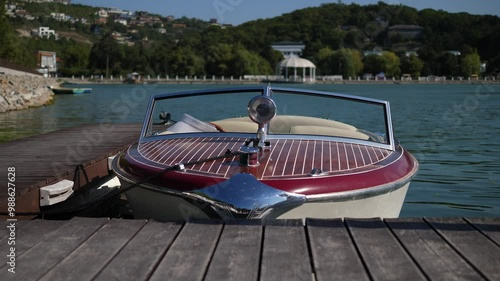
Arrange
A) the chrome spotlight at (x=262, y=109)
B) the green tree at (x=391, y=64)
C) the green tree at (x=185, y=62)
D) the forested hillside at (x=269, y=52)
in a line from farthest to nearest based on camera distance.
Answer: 1. the green tree at (x=391, y=64)
2. the green tree at (x=185, y=62)
3. the forested hillside at (x=269, y=52)
4. the chrome spotlight at (x=262, y=109)

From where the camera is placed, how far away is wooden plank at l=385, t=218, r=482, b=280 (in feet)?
9.32

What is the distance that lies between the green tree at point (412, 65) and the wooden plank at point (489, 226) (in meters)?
126

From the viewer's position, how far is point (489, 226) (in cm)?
366

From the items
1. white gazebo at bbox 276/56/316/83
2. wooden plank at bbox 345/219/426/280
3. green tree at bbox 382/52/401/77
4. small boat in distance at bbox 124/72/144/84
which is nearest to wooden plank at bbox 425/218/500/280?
wooden plank at bbox 345/219/426/280

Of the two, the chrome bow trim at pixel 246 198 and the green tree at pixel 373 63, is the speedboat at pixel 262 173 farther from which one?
the green tree at pixel 373 63

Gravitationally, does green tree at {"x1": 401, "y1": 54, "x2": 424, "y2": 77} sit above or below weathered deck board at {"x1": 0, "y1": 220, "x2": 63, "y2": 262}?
above

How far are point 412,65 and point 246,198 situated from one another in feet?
420

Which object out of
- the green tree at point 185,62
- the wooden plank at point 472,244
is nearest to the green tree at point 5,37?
the wooden plank at point 472,244

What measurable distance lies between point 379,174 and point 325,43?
118350mm

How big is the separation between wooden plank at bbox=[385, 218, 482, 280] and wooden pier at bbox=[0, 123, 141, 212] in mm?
3090

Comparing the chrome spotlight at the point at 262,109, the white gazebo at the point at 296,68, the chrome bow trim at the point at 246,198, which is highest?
the white gazebo at the point at 296,68

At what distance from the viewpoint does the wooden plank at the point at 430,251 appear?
2.84 m

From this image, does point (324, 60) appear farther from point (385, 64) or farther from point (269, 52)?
point (269, 52)

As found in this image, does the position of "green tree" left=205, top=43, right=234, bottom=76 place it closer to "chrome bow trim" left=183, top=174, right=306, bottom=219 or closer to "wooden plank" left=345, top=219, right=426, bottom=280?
"chrome bow trim" left=183, top=174, right=306, bottom=219
